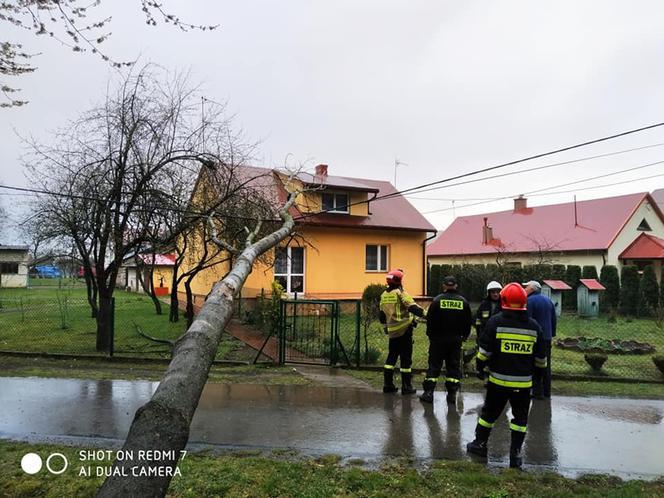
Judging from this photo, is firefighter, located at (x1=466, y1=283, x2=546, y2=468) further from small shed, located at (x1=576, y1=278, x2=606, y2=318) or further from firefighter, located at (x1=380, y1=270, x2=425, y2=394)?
small shed, located at (x1=576, y1=278, x2=606, y2=318)

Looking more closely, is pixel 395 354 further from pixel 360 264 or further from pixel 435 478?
pixel 360 264

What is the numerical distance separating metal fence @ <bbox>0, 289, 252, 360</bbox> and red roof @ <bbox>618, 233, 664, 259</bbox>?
69.8 ft

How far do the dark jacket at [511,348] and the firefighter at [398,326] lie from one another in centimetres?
229

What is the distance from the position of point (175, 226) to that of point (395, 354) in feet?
21.3

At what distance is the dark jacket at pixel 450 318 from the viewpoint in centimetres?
670

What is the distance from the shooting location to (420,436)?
5.39 meters

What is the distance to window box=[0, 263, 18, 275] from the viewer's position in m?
42.9

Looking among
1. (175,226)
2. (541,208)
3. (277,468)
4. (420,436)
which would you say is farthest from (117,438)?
(541,208)

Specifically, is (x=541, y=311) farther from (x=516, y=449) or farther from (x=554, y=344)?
(x=554, y=344)

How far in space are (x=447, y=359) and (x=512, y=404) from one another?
2.13m

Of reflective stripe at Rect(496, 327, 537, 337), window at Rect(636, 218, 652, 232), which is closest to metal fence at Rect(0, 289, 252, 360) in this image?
reflective stripe at Rect(496, 327, 537, 337)

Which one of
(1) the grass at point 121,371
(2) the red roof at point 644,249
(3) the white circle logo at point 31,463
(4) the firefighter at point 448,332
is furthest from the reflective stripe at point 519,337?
(2) the red roof at point 644,249

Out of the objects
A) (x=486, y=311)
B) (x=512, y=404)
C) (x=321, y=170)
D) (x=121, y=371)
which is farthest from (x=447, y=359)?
(x=321, y=170)

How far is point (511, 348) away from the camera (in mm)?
4684
